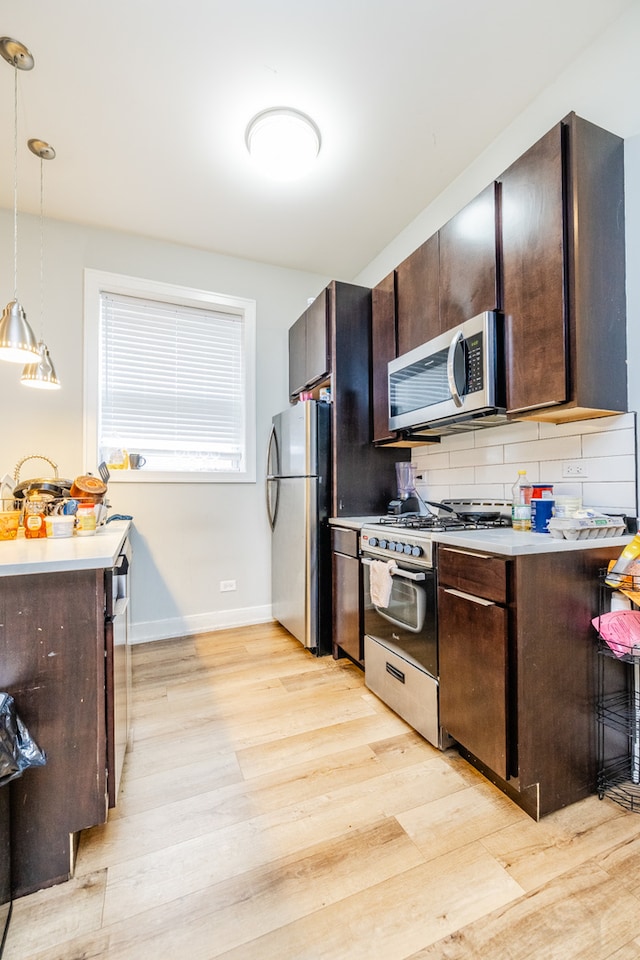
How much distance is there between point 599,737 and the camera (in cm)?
146

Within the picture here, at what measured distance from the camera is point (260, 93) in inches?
77.0

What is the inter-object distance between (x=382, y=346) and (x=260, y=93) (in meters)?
1.38

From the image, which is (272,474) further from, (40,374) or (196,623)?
(40,374)

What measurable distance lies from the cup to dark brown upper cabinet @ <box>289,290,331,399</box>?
1601mm

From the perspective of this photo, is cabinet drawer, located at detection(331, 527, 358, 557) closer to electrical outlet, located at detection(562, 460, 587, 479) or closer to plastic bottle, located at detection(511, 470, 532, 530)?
plastic bottle, located at detection(511, 470, 532, 530)

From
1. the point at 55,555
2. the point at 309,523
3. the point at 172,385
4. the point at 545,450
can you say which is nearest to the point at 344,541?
the point at 309,523

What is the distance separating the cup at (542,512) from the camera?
1.63 m

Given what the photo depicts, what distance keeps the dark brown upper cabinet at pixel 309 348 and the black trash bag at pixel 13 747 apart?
7.63 feet

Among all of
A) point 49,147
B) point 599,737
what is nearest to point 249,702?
point 599,737

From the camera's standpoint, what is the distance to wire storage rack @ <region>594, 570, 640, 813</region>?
1.41 metres

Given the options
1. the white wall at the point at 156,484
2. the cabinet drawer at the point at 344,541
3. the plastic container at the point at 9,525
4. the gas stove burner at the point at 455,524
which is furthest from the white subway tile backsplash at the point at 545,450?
the plastic container at the point at 9,525

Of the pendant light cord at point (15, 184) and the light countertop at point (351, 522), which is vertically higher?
the pendant light cord at point (15, 184)

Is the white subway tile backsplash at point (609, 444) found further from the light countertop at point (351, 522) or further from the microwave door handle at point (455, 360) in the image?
the light countertop at point (351, 522)

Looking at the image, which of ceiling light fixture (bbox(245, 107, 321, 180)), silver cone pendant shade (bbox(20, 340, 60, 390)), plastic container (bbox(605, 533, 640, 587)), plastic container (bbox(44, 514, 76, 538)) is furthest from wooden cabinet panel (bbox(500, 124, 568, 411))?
silver cone pendant shade (bbox(20, 340, 60, 390))
